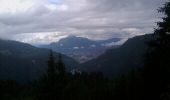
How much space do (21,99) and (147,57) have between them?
524 feet

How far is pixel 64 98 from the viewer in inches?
4926

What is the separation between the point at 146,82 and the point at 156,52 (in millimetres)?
3442

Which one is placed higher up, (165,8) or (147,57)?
(165,8)

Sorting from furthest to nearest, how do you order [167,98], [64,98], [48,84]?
[64,98] → [48,84] → [167,98]

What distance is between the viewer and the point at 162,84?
28484 mm

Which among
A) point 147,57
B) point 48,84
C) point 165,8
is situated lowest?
point 48,84

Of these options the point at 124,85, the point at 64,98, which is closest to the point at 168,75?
the point at 124,85

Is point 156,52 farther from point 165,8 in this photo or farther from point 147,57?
point 165,8

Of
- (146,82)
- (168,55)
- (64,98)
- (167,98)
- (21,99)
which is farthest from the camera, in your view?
(21,99)

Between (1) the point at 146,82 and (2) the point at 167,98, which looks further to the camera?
(1) the point at 146,82

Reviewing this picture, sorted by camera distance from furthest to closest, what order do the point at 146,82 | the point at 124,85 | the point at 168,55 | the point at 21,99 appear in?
the point at 21,99
the point at 124,85
the point at 146,82
the point at 168,55

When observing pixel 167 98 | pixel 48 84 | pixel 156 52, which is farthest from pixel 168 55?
pixel 48 84

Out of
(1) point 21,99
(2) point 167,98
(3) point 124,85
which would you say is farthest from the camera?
(1) point 21,99

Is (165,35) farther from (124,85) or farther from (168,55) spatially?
(124,85)
